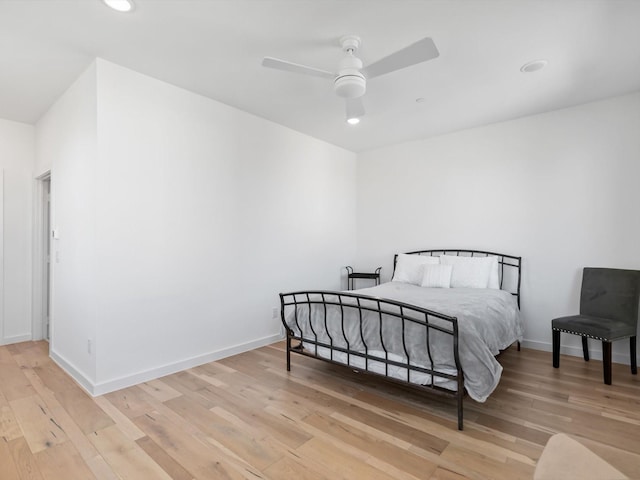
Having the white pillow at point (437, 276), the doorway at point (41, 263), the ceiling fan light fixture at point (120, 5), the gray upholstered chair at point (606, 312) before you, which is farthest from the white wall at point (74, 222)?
the gray upholstered chair at point (606, 312)

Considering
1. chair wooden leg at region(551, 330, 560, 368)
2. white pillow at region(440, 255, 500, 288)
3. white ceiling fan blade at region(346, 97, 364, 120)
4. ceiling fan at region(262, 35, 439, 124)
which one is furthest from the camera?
white pillow at region(440, 255, 500, 288)

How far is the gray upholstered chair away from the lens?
3070 millimetres

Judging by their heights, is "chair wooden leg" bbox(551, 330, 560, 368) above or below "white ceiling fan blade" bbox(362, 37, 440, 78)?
below

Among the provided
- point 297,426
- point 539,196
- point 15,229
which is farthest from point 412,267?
point 15,229

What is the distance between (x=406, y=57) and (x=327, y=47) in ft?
2.32

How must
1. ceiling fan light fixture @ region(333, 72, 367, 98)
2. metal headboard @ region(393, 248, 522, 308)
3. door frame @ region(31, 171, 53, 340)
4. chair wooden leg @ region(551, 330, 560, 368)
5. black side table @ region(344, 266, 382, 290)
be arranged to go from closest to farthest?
ceiling fan light fixture @ region(333, 72, 367, 98) → chair wooden leg @ region(551, 330, 560, 368) → metal headboard @ region(393, 248, 522, 308) → door frame @ region(31, 171, 53, 340) → black side table @ region(344, 266, 382, 290)

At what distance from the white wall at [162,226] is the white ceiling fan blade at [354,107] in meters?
1.54

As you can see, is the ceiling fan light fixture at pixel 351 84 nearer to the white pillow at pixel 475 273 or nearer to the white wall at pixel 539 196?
the white pillow at pixel 475 273

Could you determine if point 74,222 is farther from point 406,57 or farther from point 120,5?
point 406,57

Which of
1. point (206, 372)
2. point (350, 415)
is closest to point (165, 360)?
point (206, 372)

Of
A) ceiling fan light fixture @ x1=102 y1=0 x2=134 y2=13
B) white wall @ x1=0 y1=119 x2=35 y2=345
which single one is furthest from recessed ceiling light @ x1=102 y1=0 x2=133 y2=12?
white wall @ x1=0 y1=119 x2=35 y2=345

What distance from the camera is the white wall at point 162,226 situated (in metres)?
2.95

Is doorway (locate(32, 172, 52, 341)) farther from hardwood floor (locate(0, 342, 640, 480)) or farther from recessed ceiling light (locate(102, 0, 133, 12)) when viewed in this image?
recessed ceiling light (locate(102, 0, 133, 12))

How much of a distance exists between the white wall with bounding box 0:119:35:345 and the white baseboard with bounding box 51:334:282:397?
1.16 meters
